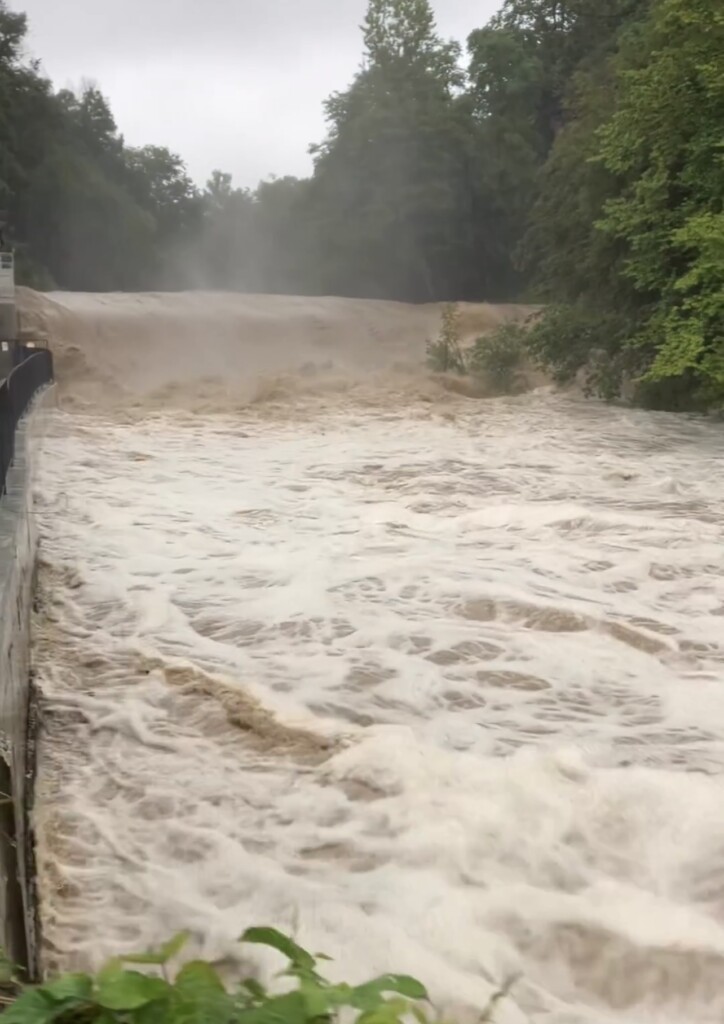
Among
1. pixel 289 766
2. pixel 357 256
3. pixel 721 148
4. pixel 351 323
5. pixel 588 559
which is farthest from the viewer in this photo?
pixel 357 256

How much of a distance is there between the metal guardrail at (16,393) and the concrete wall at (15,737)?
10.0 inches

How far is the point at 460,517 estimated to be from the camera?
8.87 m

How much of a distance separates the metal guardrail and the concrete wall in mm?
253

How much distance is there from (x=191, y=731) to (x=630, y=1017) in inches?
88.1

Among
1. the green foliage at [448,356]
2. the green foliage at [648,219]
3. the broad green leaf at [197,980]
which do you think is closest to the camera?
the broad green leaf at [197,980]

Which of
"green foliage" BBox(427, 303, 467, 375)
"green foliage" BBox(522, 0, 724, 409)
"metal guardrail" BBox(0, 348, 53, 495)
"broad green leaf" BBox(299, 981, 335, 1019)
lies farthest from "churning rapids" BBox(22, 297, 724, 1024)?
"green foliage" BBox(427, 303, 467, 375)

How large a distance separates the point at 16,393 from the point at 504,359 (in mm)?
12949

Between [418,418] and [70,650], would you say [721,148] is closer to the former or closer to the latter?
[418,418]

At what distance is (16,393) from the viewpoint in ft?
34.2

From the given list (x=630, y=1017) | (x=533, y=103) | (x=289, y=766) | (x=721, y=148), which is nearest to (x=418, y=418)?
(x=721, y=148)

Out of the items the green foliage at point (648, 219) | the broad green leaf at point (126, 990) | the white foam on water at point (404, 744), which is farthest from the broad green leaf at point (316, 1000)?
the green foliage at point (648, 219)

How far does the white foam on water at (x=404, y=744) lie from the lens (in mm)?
3162

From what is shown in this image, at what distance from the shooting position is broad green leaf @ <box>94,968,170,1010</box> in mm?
1791

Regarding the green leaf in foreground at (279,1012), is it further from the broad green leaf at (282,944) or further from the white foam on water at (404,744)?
the white foam on water at (404,744)
